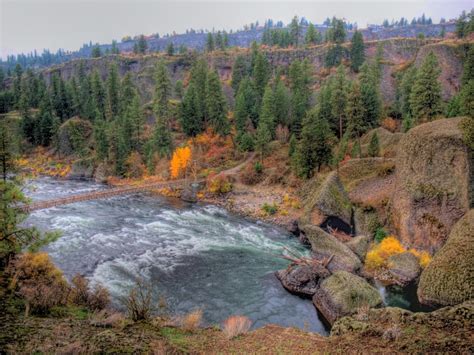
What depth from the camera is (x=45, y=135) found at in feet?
282

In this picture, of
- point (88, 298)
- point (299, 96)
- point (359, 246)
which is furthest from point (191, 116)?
point (88, 298)

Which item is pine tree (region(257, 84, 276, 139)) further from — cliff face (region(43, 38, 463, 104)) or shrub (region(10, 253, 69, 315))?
shrub (region(10, 253, 69, 315))

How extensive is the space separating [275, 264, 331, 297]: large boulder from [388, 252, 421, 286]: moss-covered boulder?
4.94m

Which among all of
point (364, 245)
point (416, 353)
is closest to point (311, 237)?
point (364, 245)

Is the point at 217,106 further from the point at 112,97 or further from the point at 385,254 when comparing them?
the point at 385,254

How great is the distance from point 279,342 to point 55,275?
44.0 feet

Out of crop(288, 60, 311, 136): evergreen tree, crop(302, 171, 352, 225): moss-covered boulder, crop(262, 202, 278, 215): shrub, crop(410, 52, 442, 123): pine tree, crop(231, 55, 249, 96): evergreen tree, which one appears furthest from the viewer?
A: crop(231, 55, 249, 96): evergreen tree

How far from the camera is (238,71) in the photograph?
91.6 meters

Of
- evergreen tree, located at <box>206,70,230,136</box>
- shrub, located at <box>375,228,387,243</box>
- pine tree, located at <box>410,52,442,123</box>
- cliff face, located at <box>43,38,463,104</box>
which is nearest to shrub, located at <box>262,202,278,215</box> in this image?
shrub, located at <box>375,228,387,243</box>

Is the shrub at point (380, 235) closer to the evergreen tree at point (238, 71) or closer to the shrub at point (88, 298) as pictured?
the shrub at point (88, 298)

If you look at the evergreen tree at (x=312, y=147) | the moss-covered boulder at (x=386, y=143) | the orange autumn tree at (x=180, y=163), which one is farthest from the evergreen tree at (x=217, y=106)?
the moss-covered boulder at (x=386, y=143)

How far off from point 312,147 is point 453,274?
2764 cm

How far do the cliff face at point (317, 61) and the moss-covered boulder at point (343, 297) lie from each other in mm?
60824

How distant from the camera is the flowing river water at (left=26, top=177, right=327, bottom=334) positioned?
22938mm
